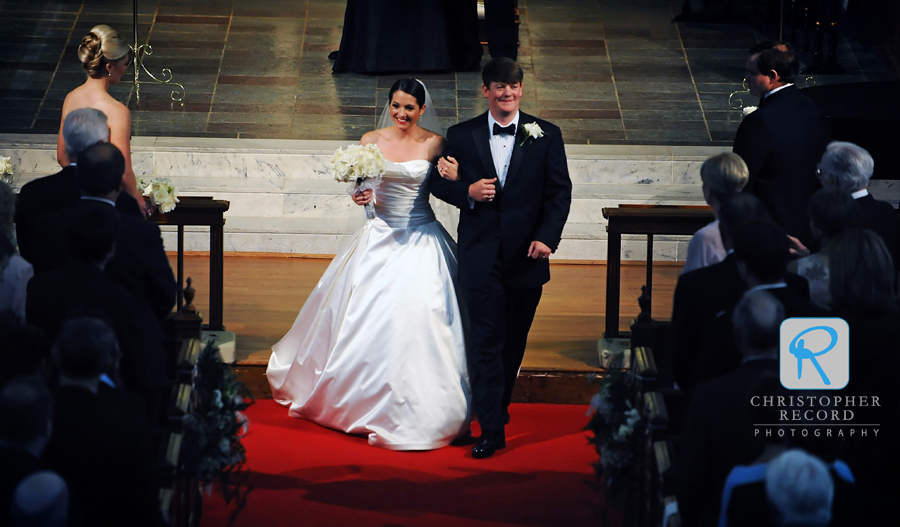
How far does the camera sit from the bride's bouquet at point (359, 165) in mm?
4703

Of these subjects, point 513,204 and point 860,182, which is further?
point 513,204

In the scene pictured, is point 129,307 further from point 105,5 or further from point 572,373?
point 105,5

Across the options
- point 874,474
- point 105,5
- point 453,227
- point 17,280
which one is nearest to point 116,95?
point 105,5

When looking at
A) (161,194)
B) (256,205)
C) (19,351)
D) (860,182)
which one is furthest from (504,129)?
(256,205)

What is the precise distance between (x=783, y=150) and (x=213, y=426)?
2710 mm

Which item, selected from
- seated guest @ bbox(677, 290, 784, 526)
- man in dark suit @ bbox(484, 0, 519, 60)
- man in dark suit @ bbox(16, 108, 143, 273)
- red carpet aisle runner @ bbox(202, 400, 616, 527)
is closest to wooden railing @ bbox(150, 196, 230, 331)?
red carpet aisle runner @ bbox(202, 400, 616, 527)

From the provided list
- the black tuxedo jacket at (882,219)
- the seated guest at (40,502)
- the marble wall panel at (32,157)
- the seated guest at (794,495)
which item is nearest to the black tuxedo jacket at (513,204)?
the black tuxedo jacket at (882,219)

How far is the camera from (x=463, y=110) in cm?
964

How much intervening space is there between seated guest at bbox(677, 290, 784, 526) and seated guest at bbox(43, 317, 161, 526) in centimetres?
131

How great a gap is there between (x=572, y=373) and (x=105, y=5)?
28.0 feet

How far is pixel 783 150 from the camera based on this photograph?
15.4ft

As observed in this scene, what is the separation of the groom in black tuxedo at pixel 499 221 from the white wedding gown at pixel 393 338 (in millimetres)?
214

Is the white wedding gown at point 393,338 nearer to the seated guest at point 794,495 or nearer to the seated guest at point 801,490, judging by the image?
the seated guest at point 794,495

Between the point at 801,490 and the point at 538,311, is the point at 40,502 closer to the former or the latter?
the point at 801,490
